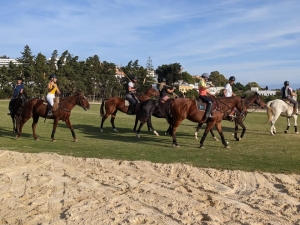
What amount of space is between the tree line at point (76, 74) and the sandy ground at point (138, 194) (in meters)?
50.5

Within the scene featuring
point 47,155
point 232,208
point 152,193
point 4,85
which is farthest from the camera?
point 4,85

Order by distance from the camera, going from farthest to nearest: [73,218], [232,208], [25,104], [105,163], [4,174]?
[25,104], [105,163], [4,174], [232,208], [73,218]

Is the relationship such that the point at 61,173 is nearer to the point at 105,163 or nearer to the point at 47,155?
the point at 105,163

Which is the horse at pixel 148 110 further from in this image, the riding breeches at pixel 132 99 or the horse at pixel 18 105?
the horse at pixel 18 105

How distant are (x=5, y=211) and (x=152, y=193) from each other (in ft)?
9.26

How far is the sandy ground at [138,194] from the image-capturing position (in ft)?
18.8

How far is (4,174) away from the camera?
8.20m

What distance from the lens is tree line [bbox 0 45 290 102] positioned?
201 feet

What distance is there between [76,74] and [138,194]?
2528 inches

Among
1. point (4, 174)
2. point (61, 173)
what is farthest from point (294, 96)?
point (4, 174)

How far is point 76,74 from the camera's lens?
225 feet

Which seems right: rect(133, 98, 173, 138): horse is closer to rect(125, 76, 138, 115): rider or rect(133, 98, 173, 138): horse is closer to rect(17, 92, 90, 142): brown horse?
rect(125, 76, 138, 115): rider

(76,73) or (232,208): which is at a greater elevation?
(76,73)

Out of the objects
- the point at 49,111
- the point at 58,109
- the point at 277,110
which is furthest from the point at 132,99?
the point at 277,110
